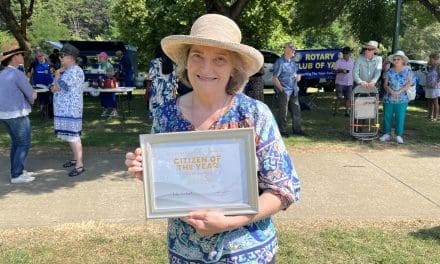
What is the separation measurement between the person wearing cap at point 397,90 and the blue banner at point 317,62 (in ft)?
24.1

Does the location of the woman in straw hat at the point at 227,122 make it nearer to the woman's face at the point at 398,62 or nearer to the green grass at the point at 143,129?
the green grass at the point at 143,129

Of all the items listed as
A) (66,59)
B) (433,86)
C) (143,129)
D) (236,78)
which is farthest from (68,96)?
(433,86)

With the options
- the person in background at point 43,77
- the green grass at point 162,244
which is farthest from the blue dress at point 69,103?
the person in background at point 43,77

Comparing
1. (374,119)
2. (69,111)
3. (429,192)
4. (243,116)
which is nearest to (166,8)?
(374,119)

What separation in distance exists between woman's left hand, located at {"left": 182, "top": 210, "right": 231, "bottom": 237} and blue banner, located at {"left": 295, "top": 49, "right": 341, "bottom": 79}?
602 inches

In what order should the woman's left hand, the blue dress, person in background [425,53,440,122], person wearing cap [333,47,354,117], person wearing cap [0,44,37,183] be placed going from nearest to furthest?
A: 1. the woman's left hand
2. person wearing cap [0,44,37,183]
3. the blue dress
4. person wearing cap [333,47,354,117]
5. person in background [425,53,440,122]

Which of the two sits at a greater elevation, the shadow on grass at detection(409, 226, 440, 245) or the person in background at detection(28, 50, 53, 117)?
the person in background at detection(28, 50, 53, 117)

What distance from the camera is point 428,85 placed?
13.1 metres

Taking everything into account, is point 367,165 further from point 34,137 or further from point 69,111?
point 34,137

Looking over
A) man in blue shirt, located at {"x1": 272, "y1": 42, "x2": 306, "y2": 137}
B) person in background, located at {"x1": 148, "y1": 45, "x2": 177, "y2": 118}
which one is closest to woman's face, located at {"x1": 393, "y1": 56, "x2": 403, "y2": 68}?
man in blue shirt, located at {"x1": 272, "y1": 42, "x2": 306, "y2": 137}

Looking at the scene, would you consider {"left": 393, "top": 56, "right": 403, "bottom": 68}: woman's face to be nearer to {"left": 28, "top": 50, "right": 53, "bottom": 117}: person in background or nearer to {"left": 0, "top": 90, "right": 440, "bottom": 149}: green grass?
{"left": 0, "top": 90, "right": 440, "bottom": 149}: green grass

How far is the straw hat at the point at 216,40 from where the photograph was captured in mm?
1834

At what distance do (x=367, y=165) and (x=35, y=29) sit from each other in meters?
49.6

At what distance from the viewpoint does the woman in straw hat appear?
1883mm
